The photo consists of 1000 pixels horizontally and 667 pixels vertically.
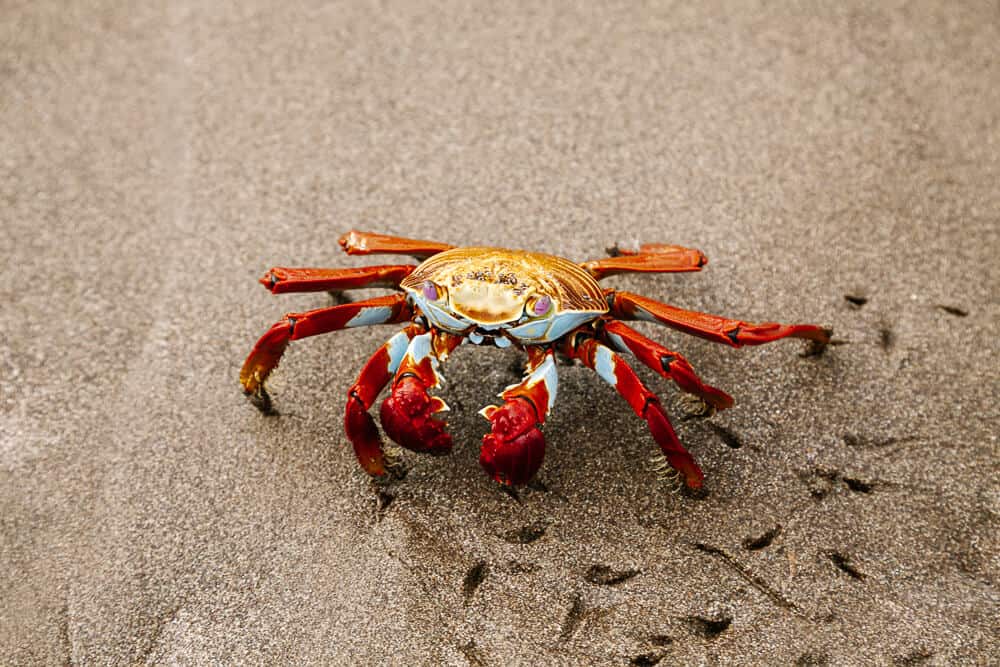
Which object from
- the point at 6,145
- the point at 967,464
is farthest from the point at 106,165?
the point at 967,464

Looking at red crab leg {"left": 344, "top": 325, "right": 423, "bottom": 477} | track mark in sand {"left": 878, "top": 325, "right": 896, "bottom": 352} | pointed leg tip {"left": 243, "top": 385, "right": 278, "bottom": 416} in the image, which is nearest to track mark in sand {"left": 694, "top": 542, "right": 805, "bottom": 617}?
red crab leg {"left": 344, "top": 325, "right": 423, "bottom": 477}

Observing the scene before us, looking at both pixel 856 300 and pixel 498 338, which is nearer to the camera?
pixel 498 338

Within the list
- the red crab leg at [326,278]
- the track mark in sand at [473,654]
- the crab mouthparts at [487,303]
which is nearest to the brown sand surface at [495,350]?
the track mark in sand at [473,654]

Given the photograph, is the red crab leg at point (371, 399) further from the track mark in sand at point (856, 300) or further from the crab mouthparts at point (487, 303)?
the track mark in sand at point (856, 300)

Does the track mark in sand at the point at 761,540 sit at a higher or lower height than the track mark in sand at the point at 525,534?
lower

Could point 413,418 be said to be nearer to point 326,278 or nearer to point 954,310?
point 326,278

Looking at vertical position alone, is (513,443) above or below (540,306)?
below

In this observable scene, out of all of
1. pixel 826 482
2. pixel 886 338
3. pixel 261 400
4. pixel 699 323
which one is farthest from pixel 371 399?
pixel 886 338

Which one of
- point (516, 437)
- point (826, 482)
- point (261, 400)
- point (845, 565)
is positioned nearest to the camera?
point (516, 437)

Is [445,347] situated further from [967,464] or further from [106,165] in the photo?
[106,165]
